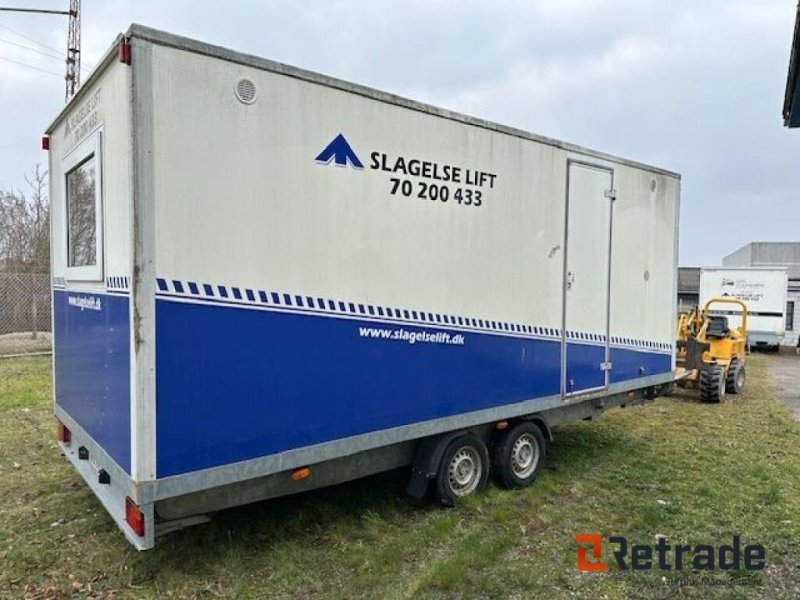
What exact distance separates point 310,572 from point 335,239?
2.15 meters

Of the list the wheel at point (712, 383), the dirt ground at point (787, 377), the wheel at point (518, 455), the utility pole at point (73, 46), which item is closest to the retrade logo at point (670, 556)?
the wheel at point (518, 455)

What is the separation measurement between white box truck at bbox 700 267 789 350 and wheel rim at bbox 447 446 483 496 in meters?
18.7

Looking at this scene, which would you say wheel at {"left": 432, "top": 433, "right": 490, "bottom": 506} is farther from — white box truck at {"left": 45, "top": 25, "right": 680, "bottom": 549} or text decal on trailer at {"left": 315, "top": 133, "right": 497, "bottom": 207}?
text decal on trailer at {"left": 315, "top": 133, "right": 497, "bottom": 207}

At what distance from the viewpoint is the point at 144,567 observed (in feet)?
12.6

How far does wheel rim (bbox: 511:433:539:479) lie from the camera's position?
529 cm

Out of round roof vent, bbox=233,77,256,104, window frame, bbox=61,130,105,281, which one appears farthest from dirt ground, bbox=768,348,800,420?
window frame, bbox=61,130,105,281

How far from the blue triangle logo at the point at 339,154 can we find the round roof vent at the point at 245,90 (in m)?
0.53

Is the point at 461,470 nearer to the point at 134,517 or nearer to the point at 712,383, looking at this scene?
the point at 134,517

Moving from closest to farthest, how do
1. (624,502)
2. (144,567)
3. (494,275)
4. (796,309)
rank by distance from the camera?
(144,567) → (494,275) → (624,502) → (796,309)

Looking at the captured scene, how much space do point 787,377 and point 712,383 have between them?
6.49 m

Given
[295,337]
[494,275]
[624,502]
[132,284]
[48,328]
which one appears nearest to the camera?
[132,284]

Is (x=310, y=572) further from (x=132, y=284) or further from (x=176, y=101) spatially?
(x=176, y=101)

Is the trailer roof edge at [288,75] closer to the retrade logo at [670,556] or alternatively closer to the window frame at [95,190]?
the window frame at [95,190]

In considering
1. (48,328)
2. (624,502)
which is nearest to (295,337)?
(624,502)
